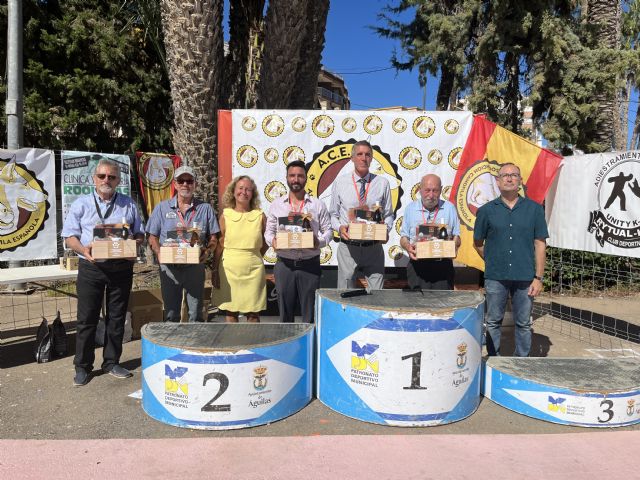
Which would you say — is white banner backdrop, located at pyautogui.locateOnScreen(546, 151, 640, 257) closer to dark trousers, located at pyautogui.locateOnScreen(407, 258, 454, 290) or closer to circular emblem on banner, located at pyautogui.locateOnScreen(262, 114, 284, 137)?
dark trousers, located at pyautogui.locateOnScreen(407, 258, 454, 290)

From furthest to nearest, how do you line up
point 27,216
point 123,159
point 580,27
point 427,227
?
point 580,27, point 123,159, point 27,216, point 427,227

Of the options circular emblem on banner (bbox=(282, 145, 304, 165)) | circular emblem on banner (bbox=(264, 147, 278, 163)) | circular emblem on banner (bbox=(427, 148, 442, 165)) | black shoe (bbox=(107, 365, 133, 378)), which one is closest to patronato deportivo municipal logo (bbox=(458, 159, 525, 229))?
circular emblem on banner (bbox=(427, 148, 442, 165))

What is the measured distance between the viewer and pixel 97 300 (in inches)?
166

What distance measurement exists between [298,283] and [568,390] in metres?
2.22

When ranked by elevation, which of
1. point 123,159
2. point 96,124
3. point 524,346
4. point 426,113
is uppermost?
point 96,124

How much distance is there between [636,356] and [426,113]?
3598mm

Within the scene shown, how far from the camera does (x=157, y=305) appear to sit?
19.5 feet

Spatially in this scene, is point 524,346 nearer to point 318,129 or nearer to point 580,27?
point 318,129

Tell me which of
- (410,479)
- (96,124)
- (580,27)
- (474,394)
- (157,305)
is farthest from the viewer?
(580,27)

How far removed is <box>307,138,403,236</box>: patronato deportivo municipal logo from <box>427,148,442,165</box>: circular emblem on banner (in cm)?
42

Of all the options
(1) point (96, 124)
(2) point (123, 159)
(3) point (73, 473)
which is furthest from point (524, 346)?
(1) point (96, 124)

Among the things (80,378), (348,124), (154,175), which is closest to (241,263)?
(80,378)

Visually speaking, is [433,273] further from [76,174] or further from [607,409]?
[76,174]

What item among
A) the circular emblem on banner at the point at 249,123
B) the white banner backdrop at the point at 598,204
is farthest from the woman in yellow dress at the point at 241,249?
the white banner backdrop at the point at 598,204
